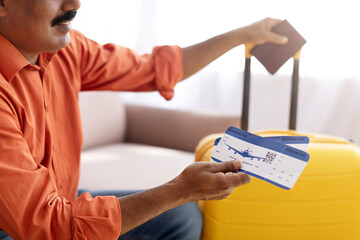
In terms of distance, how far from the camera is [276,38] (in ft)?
3.61

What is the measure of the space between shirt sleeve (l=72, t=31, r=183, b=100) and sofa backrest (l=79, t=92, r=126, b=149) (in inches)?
26.2

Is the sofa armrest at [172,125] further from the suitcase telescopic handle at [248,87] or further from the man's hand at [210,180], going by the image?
the man's hand at [210,180]

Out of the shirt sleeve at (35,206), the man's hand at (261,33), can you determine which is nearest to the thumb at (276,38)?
the man's hand at (261,33)

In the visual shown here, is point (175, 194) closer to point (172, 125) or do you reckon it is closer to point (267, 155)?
point (267, 155)

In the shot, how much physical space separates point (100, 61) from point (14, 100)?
381mm

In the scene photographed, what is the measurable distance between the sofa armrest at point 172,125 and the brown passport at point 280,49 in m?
0.70

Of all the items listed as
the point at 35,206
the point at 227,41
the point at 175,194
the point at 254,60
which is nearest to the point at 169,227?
the point at 175,194

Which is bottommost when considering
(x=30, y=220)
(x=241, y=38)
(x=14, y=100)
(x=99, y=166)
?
(x=99, y=166)

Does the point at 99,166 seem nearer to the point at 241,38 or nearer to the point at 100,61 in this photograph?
the point at 100,61

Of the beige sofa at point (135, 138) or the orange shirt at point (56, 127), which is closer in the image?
the orange shirt at point (56, 127)

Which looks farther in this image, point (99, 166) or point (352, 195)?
point (99, 166)

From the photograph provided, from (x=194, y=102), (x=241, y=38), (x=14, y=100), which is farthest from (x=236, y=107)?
(x=14, y=100)

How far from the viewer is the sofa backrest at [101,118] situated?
1.89 metres

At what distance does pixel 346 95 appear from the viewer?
2.09 m
